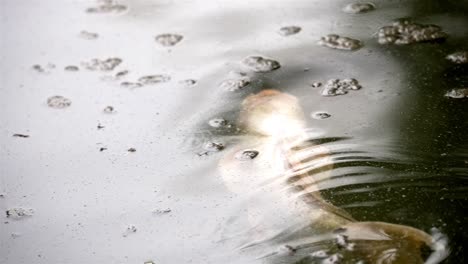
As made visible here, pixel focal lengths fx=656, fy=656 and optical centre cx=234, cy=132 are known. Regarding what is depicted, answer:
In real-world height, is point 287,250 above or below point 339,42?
below

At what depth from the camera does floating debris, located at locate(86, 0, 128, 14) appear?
3346 mm

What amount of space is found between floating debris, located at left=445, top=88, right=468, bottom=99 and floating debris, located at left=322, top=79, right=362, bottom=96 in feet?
1.10

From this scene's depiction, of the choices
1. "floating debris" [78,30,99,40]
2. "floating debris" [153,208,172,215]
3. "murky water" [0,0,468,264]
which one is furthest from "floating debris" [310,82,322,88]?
"floating debris" [78,30,99,40]

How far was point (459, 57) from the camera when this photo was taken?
8.69ft

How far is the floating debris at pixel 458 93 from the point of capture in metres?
2.45

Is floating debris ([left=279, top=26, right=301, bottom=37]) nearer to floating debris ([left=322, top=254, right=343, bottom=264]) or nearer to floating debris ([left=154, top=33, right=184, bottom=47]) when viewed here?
floating debris ([left=154, top=33, right=184, bottom=47])

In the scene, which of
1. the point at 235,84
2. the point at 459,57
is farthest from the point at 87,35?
the point at 459,57

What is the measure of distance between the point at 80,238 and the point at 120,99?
2.55 feet

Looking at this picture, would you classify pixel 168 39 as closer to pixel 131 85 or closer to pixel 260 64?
pixel 131 85

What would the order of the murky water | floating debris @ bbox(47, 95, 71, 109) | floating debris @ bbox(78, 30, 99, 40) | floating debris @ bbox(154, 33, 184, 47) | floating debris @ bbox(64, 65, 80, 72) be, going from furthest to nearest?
1. floating debris @ bbox(78, 30, 99, 40)
2. floating debris @ bbox(154, 33, 184, 47)
3. floating debris @ bbox(64, 65, 80, 72)
4. floating debris @ bbox(47, 95, 71, 109)
5. the murky water

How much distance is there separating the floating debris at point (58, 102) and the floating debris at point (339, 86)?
1.05 meters

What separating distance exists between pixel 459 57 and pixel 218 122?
102 centimetres

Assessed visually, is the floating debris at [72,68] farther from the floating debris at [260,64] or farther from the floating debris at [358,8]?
the floating debris at [358,8]

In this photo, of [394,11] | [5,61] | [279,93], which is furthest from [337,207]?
[5,61]
